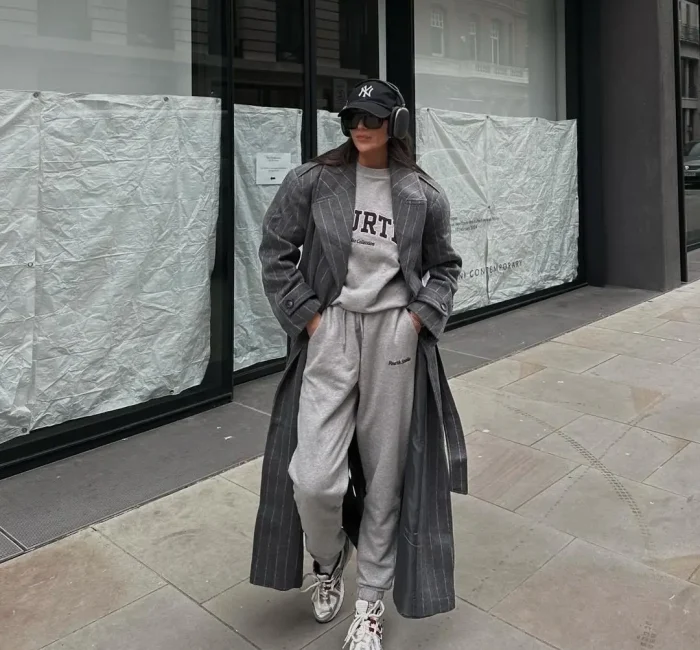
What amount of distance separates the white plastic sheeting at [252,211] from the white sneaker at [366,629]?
10.5 ft

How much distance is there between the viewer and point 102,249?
4.38 m

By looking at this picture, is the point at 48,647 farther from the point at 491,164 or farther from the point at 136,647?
the point at 491,164

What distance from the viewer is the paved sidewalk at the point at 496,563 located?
270 cm

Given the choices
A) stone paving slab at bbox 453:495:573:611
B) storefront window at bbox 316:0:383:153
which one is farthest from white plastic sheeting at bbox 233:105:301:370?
stone paving slab at bbox 453:495:573:611

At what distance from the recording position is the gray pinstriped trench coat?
2.43 m

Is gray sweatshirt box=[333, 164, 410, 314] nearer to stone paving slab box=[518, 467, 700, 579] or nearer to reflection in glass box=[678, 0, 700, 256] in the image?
stone paving slab box=[518, 467, 700, 579]

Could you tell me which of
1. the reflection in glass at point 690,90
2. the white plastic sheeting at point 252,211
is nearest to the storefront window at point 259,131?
the white plastic sheeting at point 252,211

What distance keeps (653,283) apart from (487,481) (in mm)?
5842

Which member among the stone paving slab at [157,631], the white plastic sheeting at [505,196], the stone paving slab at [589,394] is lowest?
the stone paving slab at [157,631]

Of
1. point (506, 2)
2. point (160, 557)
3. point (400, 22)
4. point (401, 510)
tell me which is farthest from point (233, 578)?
point (506, 2)

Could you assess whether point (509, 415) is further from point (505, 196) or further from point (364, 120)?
point (505, 196)

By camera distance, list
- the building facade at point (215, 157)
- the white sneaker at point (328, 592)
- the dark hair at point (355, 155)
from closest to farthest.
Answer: the dark hair at point (355, 155) → the white sneaker at point (328, 592) → the building facade at point (215, 157)

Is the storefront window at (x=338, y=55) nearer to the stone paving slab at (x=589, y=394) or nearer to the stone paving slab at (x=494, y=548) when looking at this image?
the stone paving slab at (x=589, y=394)

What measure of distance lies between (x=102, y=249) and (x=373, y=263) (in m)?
2.47
